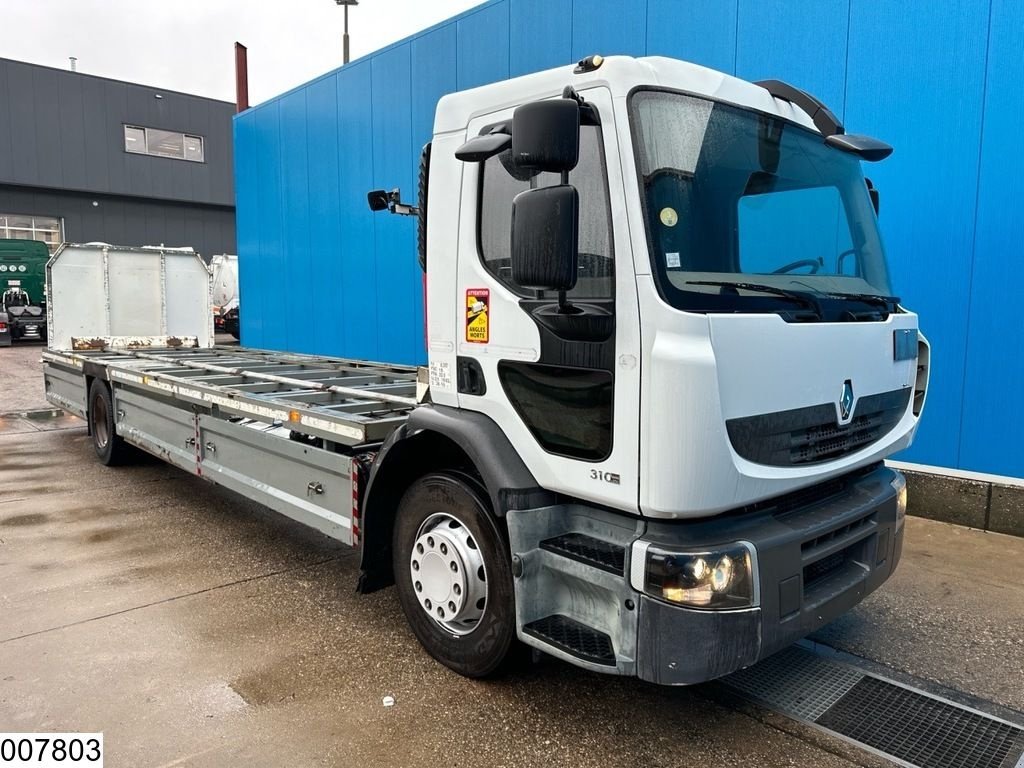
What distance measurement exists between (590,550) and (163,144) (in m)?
33.0

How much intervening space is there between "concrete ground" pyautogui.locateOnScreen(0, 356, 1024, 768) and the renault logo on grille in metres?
1.29

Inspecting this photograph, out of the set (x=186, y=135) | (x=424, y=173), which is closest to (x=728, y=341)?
(x=424, y=173)

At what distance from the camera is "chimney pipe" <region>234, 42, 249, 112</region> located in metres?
18.8

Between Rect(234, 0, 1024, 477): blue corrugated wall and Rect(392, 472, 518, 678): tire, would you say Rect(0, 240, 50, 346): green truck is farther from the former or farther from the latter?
Rect(392, 472, 518, 678): tire

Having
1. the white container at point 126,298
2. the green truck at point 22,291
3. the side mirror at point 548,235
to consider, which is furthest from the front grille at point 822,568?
the green truck at point 22,291

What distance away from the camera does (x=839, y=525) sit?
2893mm

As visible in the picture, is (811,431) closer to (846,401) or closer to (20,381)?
(846,401)

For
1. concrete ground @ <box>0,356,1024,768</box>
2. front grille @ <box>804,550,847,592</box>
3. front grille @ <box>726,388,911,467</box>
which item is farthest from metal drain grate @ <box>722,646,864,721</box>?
front grille @ <box>726,388,911,467</box>

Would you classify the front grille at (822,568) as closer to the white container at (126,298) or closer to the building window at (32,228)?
the white container at (126,298)

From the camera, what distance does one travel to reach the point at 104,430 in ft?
25.3

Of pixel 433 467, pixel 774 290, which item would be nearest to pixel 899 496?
pixel 774 290

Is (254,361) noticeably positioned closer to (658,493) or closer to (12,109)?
(658,493)

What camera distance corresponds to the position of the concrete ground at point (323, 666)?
289 centimetres

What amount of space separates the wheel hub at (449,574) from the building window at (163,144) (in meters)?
Answer: 31.3
